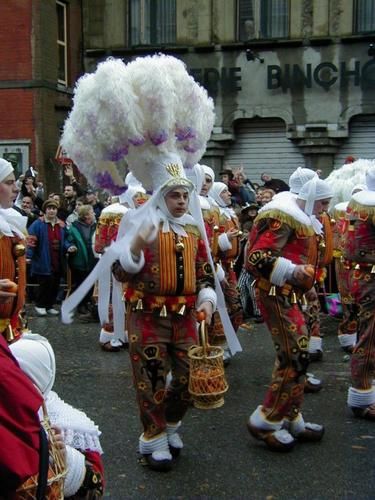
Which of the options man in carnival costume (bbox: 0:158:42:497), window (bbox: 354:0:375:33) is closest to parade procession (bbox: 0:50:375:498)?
man in carnival costume (bbox: 0:158:42:497)

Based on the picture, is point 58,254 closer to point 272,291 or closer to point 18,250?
point 18,250

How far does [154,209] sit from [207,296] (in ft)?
2.11

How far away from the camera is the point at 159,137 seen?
4.36 metres

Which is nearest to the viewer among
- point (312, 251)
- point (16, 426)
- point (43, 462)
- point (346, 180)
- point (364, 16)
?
point (16, 426)

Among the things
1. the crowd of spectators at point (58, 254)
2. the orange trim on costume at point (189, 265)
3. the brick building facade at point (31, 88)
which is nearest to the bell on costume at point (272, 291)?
the orange trim on costume at point (189, 265)

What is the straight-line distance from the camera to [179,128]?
4.54 metres

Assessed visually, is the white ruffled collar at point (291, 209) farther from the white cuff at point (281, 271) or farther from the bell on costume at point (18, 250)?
the bell on costume at point (18, 250)

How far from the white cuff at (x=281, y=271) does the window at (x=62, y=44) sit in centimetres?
1565

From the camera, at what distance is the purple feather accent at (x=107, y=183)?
14.8ft

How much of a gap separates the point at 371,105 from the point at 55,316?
10607mm

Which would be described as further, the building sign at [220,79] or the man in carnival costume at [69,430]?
the building sign at [220,79]

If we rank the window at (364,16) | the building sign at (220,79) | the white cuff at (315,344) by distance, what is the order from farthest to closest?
the building sign at (220,79) < the window at (364,16) < the white cuff at (315,344)

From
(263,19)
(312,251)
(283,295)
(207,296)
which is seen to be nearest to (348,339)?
(312,251)

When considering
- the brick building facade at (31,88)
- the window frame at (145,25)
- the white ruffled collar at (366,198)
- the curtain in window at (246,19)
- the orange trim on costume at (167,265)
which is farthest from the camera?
the window frame at (145,25)
